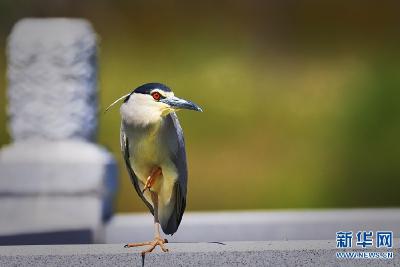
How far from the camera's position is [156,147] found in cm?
185

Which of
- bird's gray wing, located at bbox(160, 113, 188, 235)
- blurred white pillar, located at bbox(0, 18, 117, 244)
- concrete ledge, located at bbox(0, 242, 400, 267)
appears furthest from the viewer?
blurred white pillar, located at bbox(0, 18, 117, 244)

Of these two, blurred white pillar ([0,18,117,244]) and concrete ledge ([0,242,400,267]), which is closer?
concrete ledge ([0,242,400,267])

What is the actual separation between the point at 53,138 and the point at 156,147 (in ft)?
4.04

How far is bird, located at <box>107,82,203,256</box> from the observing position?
182 cm

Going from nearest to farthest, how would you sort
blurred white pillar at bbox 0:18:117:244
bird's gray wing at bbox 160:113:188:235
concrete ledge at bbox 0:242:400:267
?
concrete ledge at bbox 0:242:400:267 → bird's gray wing at bbox 160:113:188:235 → blurred white pillar at bbox 0:18:117:244

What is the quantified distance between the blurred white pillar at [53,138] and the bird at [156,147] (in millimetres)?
964

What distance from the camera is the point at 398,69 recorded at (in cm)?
377

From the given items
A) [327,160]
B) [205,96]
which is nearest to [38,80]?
[205,96]

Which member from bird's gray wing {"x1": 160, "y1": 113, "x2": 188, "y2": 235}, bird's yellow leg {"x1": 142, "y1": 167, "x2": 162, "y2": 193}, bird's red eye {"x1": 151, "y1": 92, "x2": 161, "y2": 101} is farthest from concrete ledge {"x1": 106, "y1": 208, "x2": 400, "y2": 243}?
bird's red eye {"x1": 151, "y1": 92, "x2": 161, "y2": 101}

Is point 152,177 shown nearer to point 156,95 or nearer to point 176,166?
point 176,166

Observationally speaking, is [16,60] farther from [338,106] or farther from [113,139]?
[338,106]

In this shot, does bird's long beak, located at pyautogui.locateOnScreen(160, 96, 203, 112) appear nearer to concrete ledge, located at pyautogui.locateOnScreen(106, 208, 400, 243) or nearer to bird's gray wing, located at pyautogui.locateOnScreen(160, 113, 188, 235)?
bird's gray wing, located at pyautogui.locateOnScreen(160, 113, 188, 235)

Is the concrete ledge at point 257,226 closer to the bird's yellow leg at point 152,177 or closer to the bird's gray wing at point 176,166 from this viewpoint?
the bird's gray wing at point 176,166

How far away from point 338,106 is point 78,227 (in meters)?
1.59
